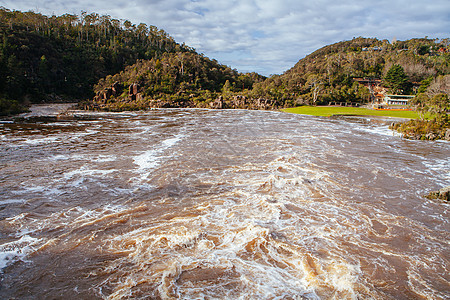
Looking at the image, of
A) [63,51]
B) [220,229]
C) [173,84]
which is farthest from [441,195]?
[63,51]

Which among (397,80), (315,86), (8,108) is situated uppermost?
(397,80)

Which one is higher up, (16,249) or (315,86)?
(315,86)

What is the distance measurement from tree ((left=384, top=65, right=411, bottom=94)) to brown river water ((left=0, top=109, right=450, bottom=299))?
234 ft

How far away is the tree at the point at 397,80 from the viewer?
74.6 meters

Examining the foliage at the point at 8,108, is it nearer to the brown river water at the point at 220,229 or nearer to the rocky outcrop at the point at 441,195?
the brown river water at the point at 220,229

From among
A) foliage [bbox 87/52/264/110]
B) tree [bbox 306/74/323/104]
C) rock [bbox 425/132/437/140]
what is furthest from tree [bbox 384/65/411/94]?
rock [bbox 425/132/437/140]

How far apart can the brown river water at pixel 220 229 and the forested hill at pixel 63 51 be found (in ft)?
132

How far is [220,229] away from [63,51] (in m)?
103

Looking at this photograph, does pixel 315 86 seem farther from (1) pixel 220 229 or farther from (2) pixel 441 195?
(1) pixel 220 229

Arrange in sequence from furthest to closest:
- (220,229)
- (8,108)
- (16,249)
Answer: (8,108) < (220,229) < (16,249)

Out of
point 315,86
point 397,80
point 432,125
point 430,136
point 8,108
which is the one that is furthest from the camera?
point 397,80

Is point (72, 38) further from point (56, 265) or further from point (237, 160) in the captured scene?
point (56, 265)

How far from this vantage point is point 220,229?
7.83m

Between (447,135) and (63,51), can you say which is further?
(63,51)
